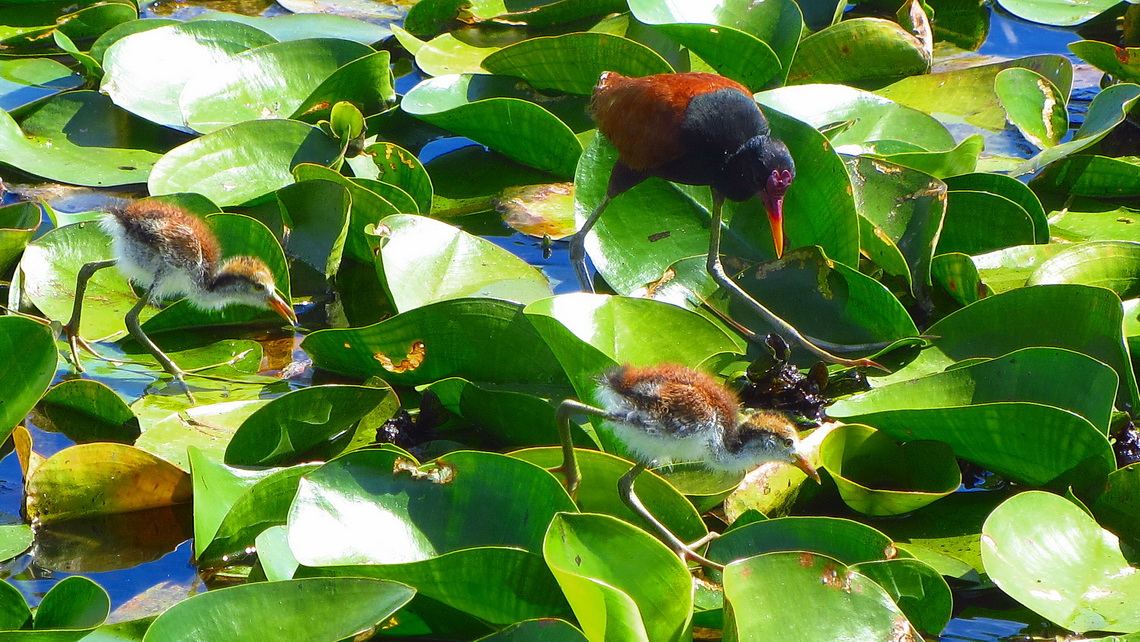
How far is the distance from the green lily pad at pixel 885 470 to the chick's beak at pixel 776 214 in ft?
2.78

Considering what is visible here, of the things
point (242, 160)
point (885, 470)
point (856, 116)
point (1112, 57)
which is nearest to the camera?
point (885, 470)

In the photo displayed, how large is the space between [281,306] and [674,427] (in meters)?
1.29

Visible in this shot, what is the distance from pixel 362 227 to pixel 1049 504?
6.51 ft

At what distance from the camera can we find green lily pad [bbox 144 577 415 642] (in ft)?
5.64

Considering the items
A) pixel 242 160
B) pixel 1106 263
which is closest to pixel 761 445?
pixel 1106 263

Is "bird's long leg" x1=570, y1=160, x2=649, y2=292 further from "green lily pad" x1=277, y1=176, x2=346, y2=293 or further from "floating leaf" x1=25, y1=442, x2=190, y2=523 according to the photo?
"floating leaf" x1=25, y1=442, x2=190, y2=523

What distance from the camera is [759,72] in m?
3.85

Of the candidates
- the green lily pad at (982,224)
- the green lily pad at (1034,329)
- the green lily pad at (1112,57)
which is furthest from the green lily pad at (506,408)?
the green lily pad at (1112,57)

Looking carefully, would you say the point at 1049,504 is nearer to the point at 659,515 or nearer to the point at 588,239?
the point at 659,515

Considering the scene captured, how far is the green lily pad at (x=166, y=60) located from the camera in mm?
3803

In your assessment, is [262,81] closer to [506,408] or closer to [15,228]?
[15,228]

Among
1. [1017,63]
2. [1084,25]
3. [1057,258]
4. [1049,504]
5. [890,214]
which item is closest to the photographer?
[1049,504]

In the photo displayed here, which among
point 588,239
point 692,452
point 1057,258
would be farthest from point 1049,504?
point 588,239

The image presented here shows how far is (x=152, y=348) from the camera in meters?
2.80
